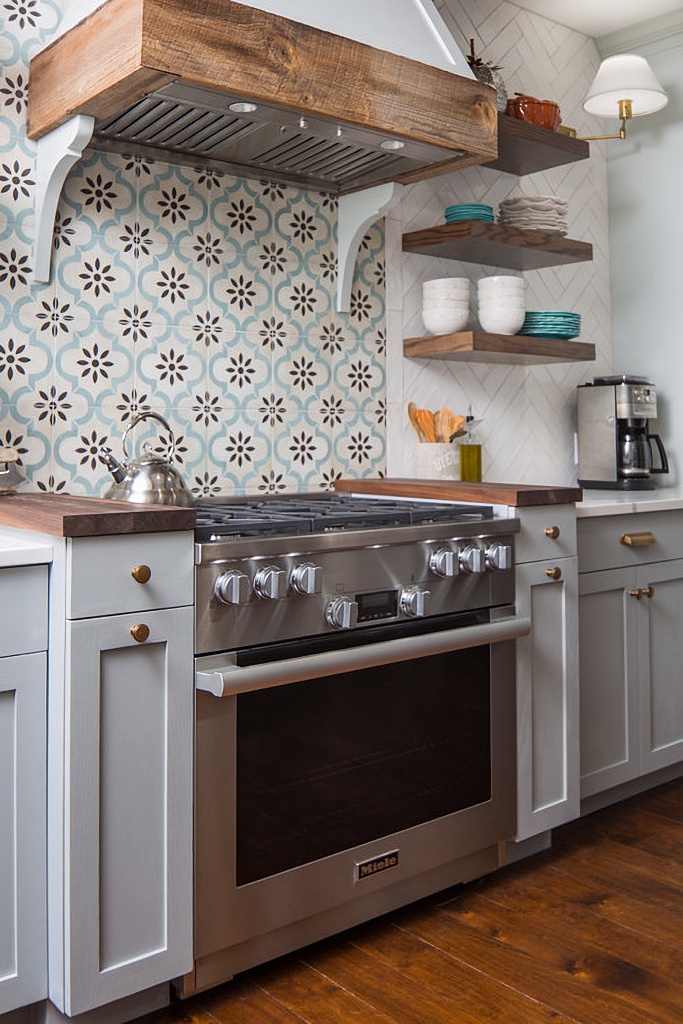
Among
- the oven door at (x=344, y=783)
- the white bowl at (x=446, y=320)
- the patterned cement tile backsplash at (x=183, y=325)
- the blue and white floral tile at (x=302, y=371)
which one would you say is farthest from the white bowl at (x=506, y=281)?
the oven door at (x=344, y=783)

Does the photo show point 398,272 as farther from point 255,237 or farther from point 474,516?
point 474,516

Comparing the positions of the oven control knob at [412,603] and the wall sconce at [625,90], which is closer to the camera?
the oven control knob at [412,603]

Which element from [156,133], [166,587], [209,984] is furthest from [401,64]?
[209,984]

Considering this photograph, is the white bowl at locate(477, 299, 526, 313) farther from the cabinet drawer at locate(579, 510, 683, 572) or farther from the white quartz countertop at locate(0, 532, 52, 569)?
the white quartz countertop at locate(0, 532, 52, 569)

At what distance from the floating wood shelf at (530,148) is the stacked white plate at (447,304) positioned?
1.38 ft

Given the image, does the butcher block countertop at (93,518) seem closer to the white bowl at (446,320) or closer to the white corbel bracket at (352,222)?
the white corbel bracket at (352,222)

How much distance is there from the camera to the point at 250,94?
5.90ft

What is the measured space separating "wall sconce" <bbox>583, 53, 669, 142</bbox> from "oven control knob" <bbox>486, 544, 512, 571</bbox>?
1.65 m

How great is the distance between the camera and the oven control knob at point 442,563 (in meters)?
1.97

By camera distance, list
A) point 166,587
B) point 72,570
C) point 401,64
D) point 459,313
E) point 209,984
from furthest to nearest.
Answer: point 459,313 < point 401,64 < point 209,984 < point 166,587 < point 72,570

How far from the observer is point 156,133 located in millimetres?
2109

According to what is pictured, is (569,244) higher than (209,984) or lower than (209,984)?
higher

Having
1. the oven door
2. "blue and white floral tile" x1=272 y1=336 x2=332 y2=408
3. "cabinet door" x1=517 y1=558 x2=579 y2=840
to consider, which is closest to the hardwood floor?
the oven door

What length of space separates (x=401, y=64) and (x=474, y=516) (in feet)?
3.25
